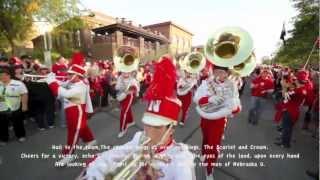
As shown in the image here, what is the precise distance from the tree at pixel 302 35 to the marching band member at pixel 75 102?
2683 millimetres

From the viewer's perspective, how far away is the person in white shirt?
10.9ft

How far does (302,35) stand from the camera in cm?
506

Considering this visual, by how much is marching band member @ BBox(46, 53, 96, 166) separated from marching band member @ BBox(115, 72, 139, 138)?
1.03 m

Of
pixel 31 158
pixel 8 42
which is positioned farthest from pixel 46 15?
pixel 31 158

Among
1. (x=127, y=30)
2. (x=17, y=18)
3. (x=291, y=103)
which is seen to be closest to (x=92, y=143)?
(x=127, y=30)

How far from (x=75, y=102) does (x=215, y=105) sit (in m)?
1.50

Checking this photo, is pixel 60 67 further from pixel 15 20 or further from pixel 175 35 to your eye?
pixel 15 20

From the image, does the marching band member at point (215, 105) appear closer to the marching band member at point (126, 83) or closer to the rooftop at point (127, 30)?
the rooftop at point (127, 30)

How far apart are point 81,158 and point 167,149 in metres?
1.80

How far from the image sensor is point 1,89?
328cm

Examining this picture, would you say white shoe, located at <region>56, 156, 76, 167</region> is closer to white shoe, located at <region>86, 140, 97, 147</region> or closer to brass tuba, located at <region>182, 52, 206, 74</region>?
white shoe, located at <region>86, 140, 97, 147</region>

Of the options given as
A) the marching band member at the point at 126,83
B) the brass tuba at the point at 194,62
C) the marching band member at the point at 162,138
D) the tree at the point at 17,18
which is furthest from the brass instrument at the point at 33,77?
the marching band member at the point at 162,138

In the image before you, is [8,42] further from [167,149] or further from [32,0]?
[167,149]

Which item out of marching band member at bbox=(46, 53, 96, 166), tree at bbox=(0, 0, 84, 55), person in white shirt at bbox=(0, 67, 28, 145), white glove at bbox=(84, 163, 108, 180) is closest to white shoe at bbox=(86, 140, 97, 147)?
marching band member at bbox=(46, 53, 96, 166)
